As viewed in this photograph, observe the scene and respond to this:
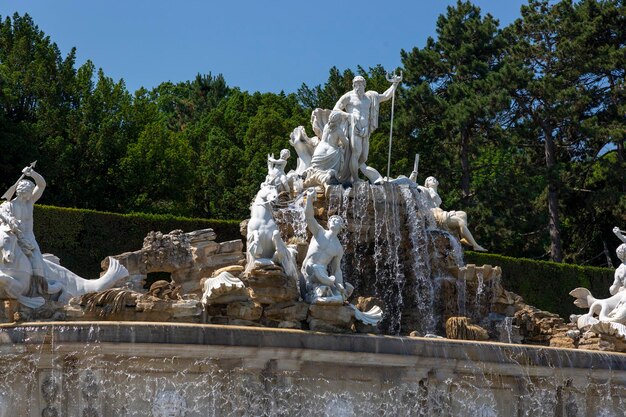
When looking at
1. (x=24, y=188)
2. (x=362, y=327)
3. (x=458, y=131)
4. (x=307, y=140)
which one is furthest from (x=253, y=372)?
(x=458, y=131)

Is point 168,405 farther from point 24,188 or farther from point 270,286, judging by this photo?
point 24,188

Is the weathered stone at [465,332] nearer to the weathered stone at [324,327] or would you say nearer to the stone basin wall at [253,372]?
the stone basin wall at [253,372]

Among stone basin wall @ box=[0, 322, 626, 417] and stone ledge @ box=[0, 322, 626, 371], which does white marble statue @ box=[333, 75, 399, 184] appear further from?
stone basin wall @ box=[0, 322, 626, 417]

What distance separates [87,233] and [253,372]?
41.5 feet

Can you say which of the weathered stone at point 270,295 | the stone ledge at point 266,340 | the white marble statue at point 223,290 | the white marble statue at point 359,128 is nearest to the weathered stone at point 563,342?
the stone ledge at point 266,340

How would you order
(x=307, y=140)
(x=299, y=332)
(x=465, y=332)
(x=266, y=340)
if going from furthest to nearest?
(x=307, y=140) < (x=465, y=332) < (x=299, y=332) < (x=266, y=340)

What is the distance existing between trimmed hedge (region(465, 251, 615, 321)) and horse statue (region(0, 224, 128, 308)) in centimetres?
1478

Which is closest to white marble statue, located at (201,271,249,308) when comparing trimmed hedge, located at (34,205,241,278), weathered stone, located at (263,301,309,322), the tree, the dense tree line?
weathered stone, located at (263,301,309,322)

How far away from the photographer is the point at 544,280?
33312mm

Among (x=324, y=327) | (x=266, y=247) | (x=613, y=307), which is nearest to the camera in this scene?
(x=324, y=327)

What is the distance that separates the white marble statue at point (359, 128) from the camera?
23.8m

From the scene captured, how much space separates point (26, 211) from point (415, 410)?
240 inches

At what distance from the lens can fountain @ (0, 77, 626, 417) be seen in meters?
16.2

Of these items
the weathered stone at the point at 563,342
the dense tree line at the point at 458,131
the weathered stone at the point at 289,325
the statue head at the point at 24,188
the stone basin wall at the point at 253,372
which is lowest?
the stone basin wall at the point at 253,372
